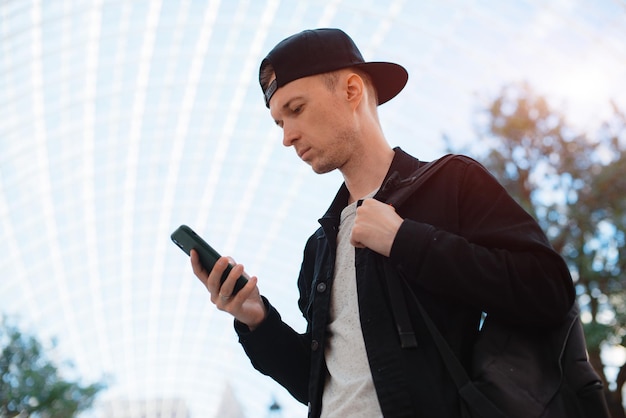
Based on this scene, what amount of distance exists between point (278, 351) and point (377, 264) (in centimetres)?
56

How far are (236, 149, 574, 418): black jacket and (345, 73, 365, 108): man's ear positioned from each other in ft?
1.21

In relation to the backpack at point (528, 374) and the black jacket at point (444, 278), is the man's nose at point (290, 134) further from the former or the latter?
the backpack at point (528, 374)

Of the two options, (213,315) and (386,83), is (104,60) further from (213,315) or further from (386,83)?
(386,83)

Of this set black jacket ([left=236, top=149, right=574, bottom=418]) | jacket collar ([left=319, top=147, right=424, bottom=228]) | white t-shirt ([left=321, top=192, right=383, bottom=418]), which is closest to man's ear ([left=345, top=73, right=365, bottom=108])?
jacket collar ([left=319, top=147, right=424, bottom=228])

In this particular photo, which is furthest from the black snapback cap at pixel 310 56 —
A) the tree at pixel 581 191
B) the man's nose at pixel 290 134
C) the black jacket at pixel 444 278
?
the tree at pixel 581 191

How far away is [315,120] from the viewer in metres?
2.58

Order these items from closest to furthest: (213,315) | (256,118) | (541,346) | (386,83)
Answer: (541,346)
(386,83)
(256,118)
(213,315)

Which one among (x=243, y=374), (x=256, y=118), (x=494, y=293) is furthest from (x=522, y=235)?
(x=243, y=374)

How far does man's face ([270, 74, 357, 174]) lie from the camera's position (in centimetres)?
257

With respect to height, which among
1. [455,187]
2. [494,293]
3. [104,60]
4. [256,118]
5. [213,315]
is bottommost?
[494,293]

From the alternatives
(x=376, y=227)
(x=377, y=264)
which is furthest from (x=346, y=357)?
(x=376, y=227)

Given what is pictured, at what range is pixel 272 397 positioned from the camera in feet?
66.5

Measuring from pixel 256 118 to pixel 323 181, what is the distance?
5671 mm

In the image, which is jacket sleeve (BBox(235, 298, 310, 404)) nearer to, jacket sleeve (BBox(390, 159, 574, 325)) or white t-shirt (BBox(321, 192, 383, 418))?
white t-shirt (BBox(321, 192, 383, 418))
